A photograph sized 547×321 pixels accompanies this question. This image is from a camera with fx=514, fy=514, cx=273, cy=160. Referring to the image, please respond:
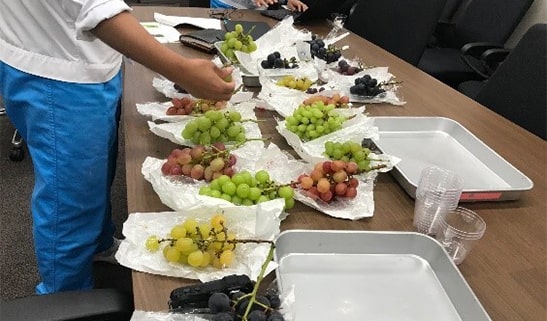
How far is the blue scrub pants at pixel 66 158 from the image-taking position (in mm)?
1302

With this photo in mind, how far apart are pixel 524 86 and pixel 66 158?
5.20 ft

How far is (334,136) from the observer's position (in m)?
1.25

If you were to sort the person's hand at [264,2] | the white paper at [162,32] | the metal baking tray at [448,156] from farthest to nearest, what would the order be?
the person's hand at [264,2]
the white paper at [162,32]
the metal baking tray at [448,156]

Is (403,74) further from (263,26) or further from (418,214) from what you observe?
(418,214)

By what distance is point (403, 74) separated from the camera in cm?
192

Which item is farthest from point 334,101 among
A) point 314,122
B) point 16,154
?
point 16,154

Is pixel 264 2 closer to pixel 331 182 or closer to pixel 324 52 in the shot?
pixel 324 52

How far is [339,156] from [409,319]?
402mm

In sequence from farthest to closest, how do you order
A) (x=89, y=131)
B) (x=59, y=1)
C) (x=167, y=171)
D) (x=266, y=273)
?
1. (x=89, y=131)
2. (x=59, y=1)
3. (x=167, y=171)
4. (x=266, y=273)

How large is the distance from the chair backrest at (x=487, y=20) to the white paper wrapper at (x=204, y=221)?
2591 mm

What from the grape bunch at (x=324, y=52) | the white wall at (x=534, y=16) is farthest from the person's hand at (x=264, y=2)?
the white wall at (x=534, y=16)

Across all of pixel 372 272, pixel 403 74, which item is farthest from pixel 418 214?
pixel 403 74

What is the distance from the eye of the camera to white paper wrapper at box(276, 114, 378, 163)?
3.96 feet

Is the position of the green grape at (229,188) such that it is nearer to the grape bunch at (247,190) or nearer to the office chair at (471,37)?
the grape bunch at (247,190)
